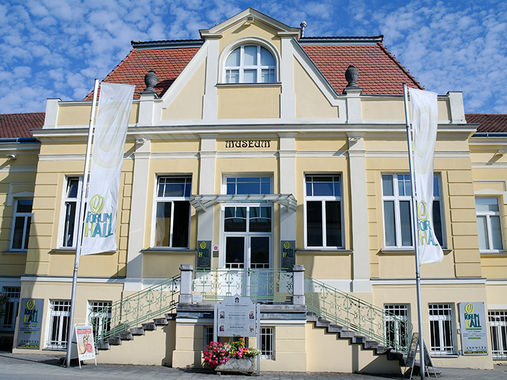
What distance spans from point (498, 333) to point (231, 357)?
8865 millimetres

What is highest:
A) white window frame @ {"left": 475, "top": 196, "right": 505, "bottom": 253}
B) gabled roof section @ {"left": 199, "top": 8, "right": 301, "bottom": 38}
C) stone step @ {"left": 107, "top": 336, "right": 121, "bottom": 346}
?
gabled roof section @ {"left": 199, "top": 8, "right": 301, "bottom": 38}

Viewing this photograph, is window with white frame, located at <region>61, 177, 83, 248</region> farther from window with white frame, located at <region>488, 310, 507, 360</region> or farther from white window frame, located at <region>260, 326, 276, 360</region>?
window with white frame, located at <region>488, 310, 507, 360</region>

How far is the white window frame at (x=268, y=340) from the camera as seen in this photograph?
11117 mm

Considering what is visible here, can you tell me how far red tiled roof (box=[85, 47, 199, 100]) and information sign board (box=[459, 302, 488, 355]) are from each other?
40.2 ft

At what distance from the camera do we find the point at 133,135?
1472cm

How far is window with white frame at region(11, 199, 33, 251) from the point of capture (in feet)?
53.2

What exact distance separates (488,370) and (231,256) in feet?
25.9

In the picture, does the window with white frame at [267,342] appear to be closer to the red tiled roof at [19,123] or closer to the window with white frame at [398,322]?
the window with white frame at [398,322]

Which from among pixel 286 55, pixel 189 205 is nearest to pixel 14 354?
pixel 189 205

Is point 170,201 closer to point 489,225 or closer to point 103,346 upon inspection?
point 103,346

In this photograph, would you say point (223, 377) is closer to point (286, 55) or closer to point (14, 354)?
point (14, 354)

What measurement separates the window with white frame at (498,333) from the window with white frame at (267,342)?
7386 mm

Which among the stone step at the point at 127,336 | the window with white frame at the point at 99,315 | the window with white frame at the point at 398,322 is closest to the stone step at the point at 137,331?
the stone step at the point at 127,336

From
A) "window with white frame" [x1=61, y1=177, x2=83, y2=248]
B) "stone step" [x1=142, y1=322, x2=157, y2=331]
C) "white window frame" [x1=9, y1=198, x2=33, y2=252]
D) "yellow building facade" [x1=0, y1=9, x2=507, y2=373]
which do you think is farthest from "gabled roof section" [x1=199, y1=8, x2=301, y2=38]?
"stone step" [x1=142, y1=322, x2=157, y2=331]
